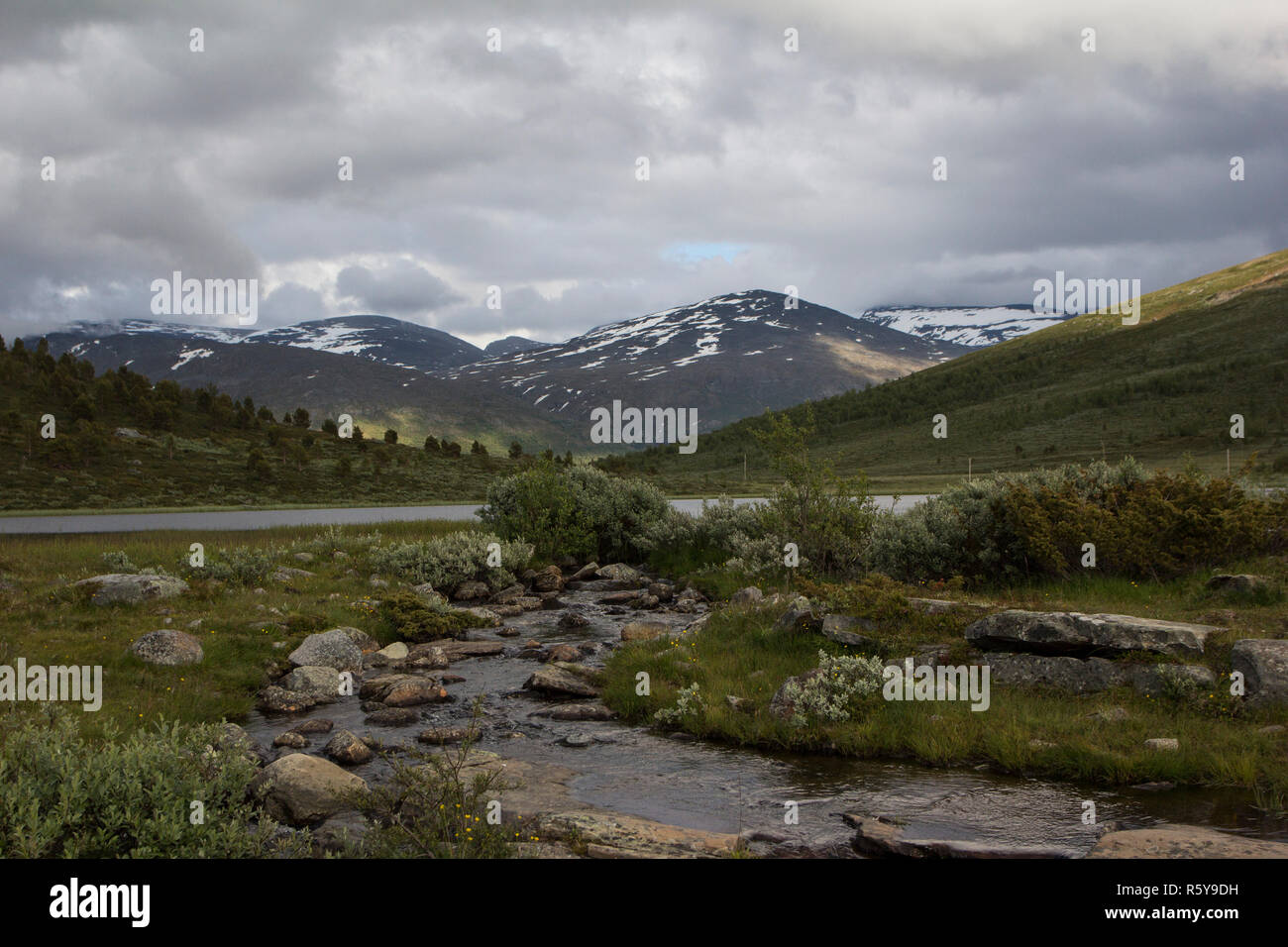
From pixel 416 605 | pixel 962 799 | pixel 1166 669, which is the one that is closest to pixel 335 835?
pixel 962 799

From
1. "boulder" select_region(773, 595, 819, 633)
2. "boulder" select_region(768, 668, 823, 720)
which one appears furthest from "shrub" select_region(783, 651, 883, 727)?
"boulder" select_region(773, 595, 819, 633)

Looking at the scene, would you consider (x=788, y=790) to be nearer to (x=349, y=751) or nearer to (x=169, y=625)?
(x=349, y=751)

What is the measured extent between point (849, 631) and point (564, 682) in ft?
18.5

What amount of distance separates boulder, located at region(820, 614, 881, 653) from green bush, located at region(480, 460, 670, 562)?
1896cm

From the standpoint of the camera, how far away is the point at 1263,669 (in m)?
10.4

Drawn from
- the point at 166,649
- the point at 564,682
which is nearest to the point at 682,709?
the point at 564,682

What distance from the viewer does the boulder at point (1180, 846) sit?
7004 millimetres

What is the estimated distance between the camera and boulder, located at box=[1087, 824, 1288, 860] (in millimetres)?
7004

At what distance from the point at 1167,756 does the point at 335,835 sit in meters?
9.93

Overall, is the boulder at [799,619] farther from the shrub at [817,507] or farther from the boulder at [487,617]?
the boulder at [487,617]

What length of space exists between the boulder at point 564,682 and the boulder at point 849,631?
15.5 feet

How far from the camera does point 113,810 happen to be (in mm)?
6703

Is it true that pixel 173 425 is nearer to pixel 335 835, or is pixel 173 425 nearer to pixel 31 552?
pixel 31 552

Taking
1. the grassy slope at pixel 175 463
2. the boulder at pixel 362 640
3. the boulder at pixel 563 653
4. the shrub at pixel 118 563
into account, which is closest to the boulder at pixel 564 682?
the boulder at pixel 563 653
